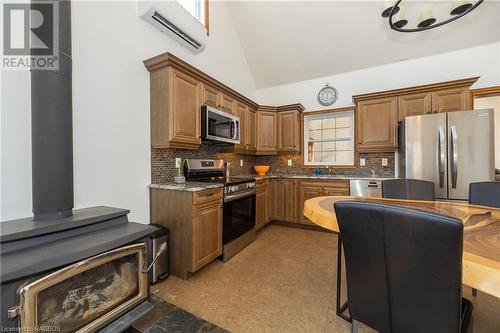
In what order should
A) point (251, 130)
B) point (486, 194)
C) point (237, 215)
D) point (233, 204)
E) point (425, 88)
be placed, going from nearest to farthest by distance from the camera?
point (486, 194) → point (233, 204) → point (237, 215) → point (425, 88) → point (251, 130)

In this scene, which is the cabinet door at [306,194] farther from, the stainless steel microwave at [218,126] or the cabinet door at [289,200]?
the stainless steel microwave at [218,126]

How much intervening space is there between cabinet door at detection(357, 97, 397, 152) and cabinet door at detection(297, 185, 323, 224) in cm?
102

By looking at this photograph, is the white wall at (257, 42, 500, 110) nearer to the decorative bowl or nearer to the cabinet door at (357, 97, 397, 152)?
the cabinet door at (357, 97, 397, 152)

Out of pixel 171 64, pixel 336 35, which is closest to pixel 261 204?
pixel 171 64

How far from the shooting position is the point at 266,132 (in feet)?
13.2

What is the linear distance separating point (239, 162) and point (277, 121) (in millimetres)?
1115

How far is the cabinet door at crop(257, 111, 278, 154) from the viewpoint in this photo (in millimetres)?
3980

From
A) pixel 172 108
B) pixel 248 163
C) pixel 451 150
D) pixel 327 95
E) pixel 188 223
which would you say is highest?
pixel 327 95

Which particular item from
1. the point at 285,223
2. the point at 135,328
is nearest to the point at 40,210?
the point at 135,328

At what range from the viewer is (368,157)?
3660mm

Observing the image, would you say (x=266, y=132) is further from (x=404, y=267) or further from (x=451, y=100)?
(x=404, y=267)

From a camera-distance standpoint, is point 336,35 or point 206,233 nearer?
point 206,233

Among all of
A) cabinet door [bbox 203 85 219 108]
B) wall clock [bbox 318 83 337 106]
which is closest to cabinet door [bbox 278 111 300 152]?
wall clock [bbox 318 83 337 106]

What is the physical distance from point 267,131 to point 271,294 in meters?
2.87
